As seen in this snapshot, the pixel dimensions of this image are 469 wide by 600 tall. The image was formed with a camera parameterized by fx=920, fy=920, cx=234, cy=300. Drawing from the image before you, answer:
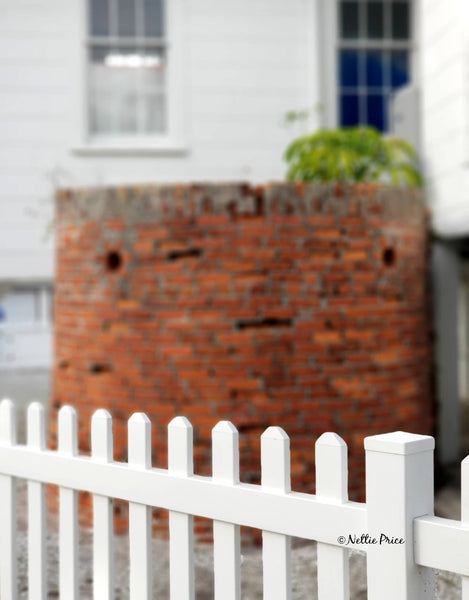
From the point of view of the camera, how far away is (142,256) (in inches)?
232

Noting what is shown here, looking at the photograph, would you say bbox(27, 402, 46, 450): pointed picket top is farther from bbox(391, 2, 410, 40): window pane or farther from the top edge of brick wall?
bbox(391, 2, 410, 40): window pane

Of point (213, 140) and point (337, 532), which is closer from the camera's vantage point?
point (337, 532)

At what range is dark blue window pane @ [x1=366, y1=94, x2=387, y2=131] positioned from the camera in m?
10.2

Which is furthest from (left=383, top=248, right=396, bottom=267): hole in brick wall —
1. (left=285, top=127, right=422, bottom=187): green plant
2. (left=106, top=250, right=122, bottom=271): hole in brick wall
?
(left=106, top=250, right=122, bottom=271): hole in brick wall

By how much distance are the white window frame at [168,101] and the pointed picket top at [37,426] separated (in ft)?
22.2

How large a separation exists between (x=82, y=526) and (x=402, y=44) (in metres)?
6.65

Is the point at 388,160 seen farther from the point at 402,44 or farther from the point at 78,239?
the point at 402,44

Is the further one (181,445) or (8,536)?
(8,536)

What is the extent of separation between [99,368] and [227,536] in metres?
3.68

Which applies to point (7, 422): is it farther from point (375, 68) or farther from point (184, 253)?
point (375, 68)

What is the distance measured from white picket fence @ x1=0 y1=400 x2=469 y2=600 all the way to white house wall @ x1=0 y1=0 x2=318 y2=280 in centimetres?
657

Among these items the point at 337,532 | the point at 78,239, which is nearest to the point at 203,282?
the point at 78,239

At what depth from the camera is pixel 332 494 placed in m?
2.32

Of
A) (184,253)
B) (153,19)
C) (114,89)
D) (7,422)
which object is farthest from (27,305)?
(7,422)
